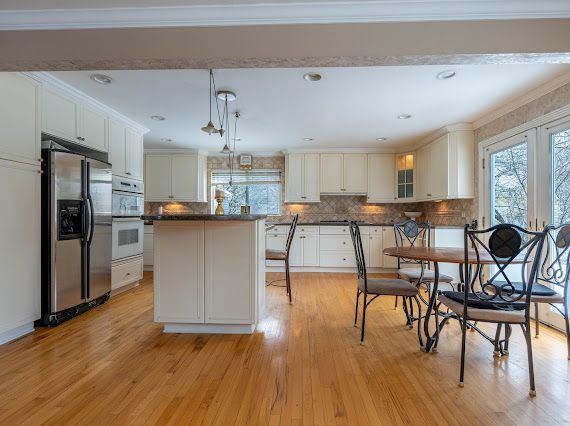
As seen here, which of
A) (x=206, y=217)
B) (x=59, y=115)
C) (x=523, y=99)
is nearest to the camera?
(x=206, y=217)

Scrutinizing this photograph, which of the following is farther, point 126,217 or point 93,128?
point 126,217

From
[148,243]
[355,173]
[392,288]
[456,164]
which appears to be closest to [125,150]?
[148,243]

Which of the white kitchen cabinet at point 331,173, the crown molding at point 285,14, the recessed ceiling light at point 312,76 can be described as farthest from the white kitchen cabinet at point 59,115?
the white kitchen cabinet at point 331,173

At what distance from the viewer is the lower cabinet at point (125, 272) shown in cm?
362

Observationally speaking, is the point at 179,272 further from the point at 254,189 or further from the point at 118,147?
the point at 254,189

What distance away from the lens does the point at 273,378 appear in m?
1.89

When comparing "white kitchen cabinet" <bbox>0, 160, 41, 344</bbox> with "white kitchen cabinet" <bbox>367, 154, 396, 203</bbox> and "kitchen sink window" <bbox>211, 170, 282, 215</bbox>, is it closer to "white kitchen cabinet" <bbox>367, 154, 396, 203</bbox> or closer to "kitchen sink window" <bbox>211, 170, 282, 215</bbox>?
"kitchen sink window" <bbox>211, 170, 282, 215</bbox>

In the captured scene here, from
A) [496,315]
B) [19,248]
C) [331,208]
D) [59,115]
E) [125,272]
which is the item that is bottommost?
[125,272]

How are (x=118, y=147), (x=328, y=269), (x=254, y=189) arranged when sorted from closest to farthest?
(x=118, y=147) → (x=328, y=269) → (x=254, y=189)

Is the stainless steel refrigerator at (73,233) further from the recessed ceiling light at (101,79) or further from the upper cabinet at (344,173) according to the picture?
the upper cabinet at (344,173)

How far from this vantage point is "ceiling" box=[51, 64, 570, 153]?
2693 millimetres

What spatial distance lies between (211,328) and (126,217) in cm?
209

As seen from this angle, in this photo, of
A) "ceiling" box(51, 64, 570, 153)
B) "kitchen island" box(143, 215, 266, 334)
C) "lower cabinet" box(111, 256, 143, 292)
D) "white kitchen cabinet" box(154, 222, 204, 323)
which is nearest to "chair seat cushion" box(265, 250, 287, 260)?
"kitchen island" box(143, 215, 266, 334)

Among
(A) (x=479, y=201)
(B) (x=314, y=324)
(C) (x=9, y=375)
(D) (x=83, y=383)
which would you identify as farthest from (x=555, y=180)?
(C) (x=9, y=375)
